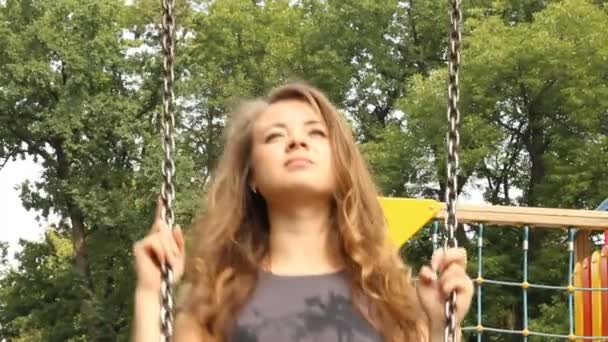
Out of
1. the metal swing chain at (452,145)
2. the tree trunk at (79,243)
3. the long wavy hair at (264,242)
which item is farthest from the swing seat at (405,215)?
the tree trunk at (79,243)

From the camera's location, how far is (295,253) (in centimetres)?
178

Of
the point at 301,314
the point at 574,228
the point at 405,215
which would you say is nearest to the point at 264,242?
the point at 301,314

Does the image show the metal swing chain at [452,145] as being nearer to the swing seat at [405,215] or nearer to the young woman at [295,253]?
the young woman at [295,253]

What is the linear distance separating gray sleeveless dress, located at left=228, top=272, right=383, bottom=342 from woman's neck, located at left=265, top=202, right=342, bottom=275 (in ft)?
0.07

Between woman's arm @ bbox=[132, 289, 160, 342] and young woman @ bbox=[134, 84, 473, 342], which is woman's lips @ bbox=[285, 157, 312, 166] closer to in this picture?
young woman @ bbox=[134, 84, 473, 342]

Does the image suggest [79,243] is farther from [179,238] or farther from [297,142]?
[179,238]

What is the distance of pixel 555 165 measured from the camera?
13.3 metres

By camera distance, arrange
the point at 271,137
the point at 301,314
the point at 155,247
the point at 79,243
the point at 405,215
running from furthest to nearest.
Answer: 1. the point at 79,243
2. the point at 405,215
3. the point at 271,137
4. the point at 301,314
5. the point at 155,247

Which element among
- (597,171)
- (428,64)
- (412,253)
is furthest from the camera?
(428,64)

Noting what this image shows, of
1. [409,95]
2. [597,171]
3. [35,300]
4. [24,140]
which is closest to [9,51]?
[24,140]

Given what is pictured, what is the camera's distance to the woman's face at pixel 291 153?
1761 mm

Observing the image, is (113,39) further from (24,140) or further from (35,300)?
(35,300)

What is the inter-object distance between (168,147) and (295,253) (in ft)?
1.06

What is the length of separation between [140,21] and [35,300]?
4.43 m
